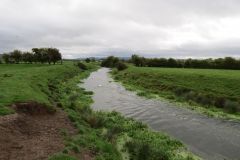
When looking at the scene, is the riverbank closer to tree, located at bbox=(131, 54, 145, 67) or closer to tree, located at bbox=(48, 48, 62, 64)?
tree, located at bbox=(48, 48, 62, 64)

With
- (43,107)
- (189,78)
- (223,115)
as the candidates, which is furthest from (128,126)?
(189,78)

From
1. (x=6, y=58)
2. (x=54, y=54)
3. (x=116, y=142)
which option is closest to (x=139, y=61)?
(x=54, y=54)

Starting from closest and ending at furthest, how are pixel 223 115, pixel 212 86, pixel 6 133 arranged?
pixel 6 133, pixel 223 115, pixel 212 86

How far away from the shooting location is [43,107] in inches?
942

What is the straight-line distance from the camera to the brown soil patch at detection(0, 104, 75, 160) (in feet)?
48.3

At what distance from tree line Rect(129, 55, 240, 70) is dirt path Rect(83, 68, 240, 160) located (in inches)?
2520

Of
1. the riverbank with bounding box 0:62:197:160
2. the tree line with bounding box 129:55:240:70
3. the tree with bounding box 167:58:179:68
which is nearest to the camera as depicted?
the riverbank with bounding box 0:62:197:160

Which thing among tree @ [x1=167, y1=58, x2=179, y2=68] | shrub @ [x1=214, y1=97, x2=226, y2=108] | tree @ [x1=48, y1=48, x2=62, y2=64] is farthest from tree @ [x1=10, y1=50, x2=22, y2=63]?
shrub @ [x1=214, y1=97, x2=226, y2=108]

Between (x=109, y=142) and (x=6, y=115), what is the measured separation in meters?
6.65

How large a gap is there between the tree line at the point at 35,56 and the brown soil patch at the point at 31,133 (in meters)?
110

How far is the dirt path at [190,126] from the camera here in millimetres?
19922

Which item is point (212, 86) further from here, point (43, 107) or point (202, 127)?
point (43, 107)

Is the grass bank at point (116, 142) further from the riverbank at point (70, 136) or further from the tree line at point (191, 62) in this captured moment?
the tree line at point (191, 62)

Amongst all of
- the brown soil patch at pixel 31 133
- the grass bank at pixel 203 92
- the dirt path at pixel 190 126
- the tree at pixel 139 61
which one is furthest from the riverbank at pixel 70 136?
the tree at pixel 139 61
